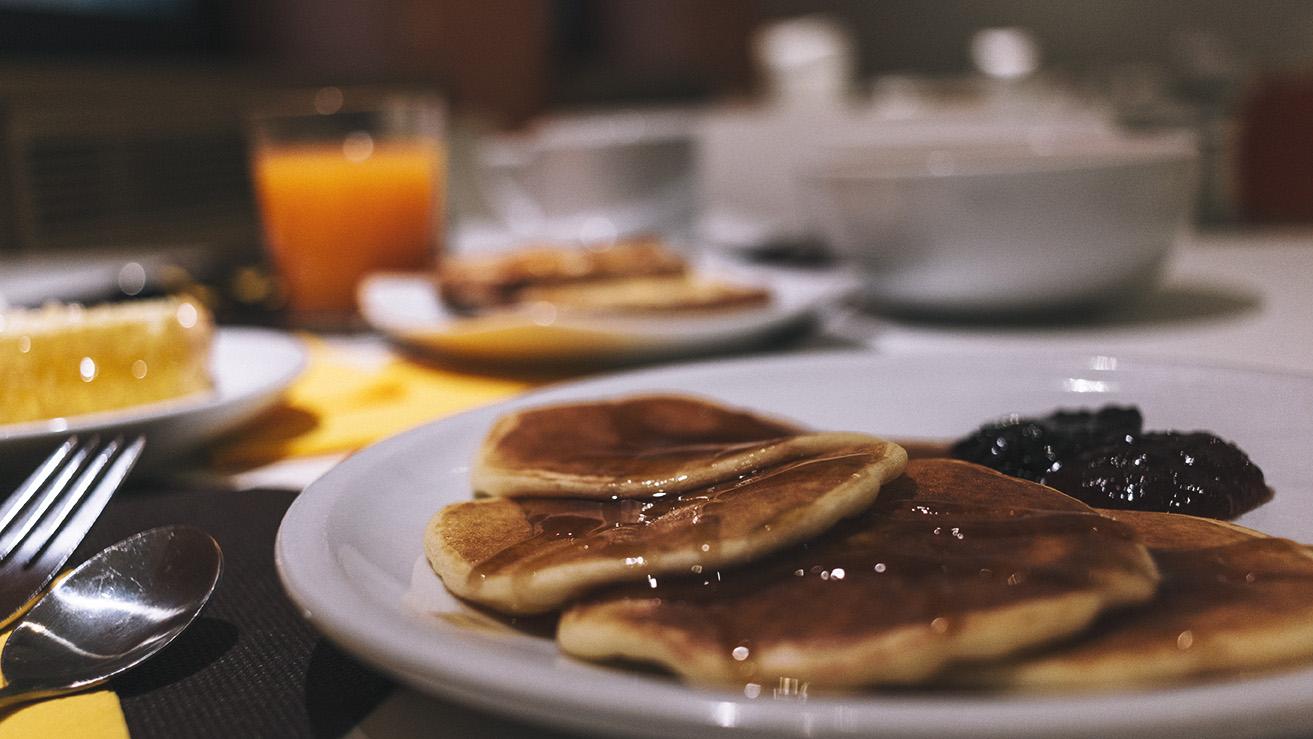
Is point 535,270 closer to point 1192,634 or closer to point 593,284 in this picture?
point 593,284

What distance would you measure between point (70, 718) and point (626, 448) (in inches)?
15.5

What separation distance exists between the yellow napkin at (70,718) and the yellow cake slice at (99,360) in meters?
0.58

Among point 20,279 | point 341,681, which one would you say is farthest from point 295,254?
point 341,681

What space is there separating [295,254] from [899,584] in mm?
1585

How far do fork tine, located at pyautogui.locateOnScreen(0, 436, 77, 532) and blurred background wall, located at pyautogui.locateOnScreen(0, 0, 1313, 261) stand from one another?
94.6 inches

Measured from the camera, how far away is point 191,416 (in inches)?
37.5

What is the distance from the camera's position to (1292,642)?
0.46m

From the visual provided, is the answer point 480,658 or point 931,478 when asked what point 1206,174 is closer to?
point 931,478

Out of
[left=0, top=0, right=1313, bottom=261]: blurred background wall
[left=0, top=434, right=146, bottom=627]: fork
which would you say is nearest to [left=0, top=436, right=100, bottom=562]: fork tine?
[left=0, top=434, right=146, bottom=627]: fork

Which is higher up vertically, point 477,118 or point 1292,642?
point 477,118

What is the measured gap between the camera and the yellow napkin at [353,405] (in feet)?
3.49

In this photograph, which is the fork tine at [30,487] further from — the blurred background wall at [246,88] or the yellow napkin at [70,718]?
the blurred background wall at [246,88]

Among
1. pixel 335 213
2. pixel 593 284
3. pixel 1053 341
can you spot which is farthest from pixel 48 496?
pixel 1053 341

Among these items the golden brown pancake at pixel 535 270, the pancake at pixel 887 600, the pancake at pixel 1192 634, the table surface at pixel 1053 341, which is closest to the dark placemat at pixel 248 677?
the table surface at pixel 1053 341
